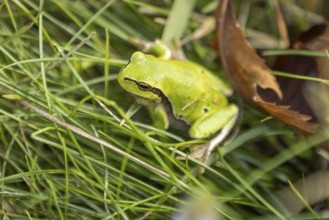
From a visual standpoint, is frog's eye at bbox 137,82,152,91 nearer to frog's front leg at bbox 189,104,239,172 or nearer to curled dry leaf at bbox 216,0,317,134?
frog's front leg at bbox 189,104,239,172

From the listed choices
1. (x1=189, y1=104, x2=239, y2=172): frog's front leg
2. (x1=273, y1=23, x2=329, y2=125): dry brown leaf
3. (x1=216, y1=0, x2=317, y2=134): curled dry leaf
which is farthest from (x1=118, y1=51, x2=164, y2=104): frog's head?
(x1=273, y1=23, x2=329, y2=125): dry brown leaf

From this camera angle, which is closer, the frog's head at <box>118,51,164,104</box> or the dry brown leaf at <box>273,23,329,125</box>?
the frog's head at <box>118,51,164,104</box>

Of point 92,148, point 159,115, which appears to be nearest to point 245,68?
point 159,115

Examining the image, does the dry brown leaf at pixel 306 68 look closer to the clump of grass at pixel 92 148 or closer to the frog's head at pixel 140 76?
the clump of grass at pixel 92 148

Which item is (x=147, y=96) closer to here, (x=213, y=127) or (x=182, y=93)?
(x=182, y=93)

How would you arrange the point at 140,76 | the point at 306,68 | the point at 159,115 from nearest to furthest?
the point at 140,76 < the point at 159,115 < the point at 306,68

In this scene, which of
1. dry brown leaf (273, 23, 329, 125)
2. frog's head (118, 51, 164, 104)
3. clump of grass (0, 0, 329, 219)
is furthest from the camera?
dry brown leaf (273, 23, 329, 125)

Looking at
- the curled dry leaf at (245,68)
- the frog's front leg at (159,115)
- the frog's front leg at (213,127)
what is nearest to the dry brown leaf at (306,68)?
the curled dry leaf at (245,68)
